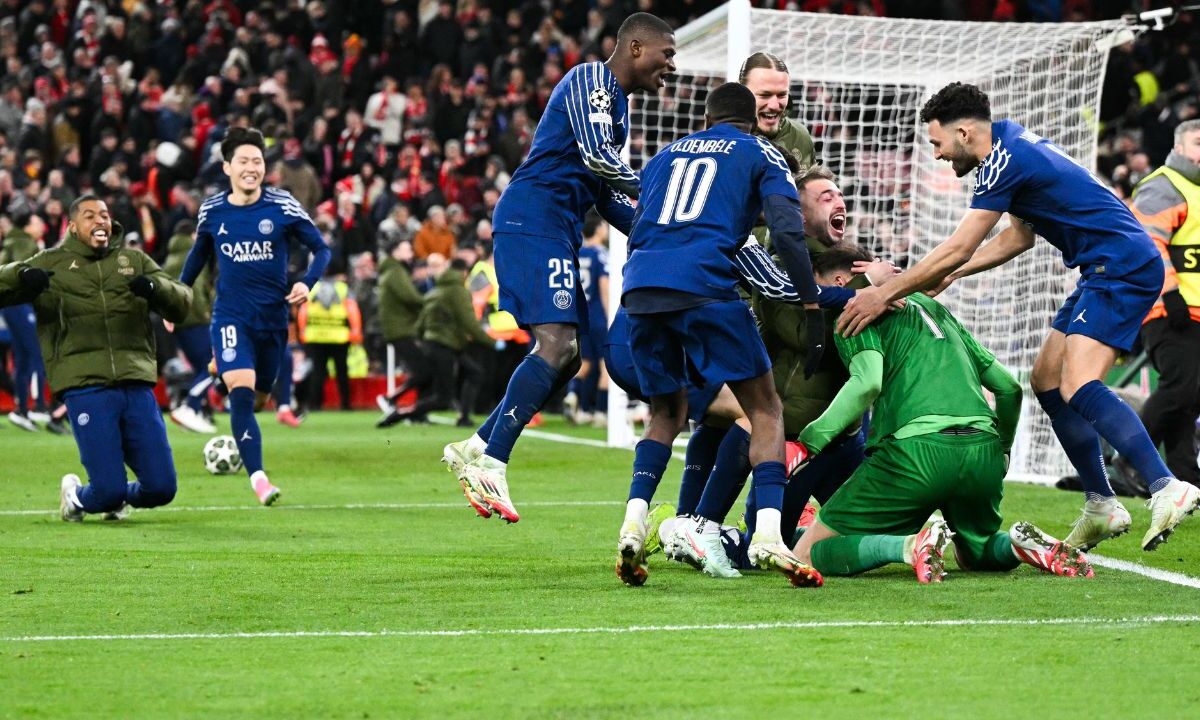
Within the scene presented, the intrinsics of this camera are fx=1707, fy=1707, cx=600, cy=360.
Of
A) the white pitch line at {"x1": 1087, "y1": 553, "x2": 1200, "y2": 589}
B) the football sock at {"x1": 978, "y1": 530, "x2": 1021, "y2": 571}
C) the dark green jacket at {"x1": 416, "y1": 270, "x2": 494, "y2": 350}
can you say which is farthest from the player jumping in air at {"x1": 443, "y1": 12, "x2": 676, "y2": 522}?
the dark green jacket at {"x1": 416, "y1": 270, "x2": 494, "y2": 350}

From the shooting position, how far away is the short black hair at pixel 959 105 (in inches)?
282

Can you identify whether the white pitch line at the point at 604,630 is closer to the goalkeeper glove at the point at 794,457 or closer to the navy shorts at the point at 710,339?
the navy shorts at the point at 710,339

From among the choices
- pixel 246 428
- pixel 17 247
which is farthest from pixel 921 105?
pixel 17 247

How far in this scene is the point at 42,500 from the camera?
1121 cm

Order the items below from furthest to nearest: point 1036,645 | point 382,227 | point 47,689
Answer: point 382,227, point 1036,645, point 47,689

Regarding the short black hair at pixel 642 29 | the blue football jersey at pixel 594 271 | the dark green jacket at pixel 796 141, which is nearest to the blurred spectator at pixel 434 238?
the blue football jersey at pixel 594 271

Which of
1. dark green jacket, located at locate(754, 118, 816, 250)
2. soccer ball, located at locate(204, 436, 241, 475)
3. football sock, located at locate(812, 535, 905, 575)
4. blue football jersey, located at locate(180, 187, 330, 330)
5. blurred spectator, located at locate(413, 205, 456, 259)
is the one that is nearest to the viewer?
football sock, located at locate(812, 535, 905, 575)

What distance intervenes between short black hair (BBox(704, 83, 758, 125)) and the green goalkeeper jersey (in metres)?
0.99

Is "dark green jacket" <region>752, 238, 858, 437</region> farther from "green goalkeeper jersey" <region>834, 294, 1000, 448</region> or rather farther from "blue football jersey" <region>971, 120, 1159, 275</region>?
"blue football jersey" <region>971, 120, 1159, 275</region>

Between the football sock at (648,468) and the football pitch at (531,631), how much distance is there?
1.22 feet

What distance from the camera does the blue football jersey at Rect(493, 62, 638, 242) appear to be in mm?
7289

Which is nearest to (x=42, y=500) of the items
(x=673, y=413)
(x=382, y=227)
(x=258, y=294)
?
(x=258, y=294)

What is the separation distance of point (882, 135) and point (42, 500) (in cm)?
805

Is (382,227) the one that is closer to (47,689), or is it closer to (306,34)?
(306,34)
